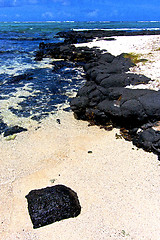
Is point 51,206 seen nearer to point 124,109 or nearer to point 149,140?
point 149,140

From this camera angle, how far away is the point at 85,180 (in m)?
7.11

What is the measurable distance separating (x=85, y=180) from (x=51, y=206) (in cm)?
180

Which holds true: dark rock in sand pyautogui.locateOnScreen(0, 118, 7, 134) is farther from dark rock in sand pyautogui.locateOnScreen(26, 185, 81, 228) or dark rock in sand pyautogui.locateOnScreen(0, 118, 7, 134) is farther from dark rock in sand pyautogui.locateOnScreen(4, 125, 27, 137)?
dark rock in sand pyautogui.locateOnScreen(26, 185, 81, 228)

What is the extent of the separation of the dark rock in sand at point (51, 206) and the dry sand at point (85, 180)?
172mm

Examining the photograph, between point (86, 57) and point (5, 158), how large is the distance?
77.0 ft

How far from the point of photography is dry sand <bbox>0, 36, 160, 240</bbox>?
540cm

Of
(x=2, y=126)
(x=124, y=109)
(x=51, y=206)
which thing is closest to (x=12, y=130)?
(x=2, y=126)

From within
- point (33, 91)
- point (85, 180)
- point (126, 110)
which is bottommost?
point (85, 180)

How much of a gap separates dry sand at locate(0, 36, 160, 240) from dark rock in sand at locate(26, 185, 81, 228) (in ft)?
0.56

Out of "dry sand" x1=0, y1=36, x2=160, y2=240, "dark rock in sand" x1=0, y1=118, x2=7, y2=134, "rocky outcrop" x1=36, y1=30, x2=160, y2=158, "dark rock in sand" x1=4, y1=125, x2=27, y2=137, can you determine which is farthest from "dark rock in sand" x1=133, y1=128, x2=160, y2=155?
"dark rock in sand" x1=0, y1=118, x2=7, y2=134

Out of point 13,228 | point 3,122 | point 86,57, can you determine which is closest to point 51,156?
point 13,228

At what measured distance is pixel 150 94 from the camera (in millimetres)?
10375

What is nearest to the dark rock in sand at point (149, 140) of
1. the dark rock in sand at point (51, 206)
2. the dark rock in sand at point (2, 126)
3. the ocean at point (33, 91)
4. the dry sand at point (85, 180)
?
the dry sand at point (85, 180)

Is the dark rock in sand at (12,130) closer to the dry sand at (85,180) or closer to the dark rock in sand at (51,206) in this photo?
the dry sand at (85,180)
